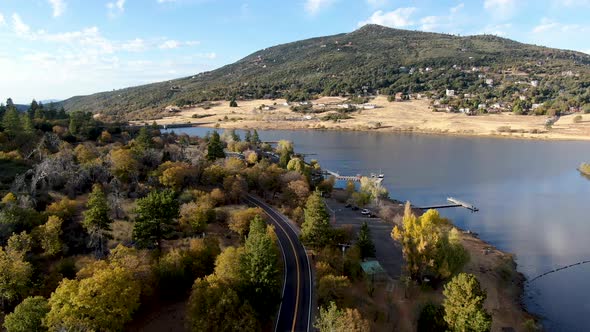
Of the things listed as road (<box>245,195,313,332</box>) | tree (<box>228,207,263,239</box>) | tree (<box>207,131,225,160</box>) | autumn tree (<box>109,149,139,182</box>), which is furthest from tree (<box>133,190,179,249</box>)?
tree (<box>207,131,225,160</box>)

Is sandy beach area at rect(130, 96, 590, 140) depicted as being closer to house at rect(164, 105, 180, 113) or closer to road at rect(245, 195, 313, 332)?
house at rect(164, 105, 180, 113)

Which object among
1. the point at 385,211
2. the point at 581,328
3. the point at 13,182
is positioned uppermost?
the point at 13,182

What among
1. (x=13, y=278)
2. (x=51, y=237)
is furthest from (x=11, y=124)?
(x=13, y=278)

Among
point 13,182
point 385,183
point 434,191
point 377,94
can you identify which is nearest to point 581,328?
point 434,191

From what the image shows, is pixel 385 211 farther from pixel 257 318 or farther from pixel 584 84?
pixel 584 84

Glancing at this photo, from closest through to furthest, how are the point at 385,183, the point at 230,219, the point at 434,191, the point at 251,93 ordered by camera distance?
the point at 230,219, the point at 434,191, the point at 385,183, the point at 251,93

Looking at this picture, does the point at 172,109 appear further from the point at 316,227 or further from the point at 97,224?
the point at 316,227

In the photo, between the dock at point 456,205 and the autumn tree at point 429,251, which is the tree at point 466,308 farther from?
the dock at point 456,205
